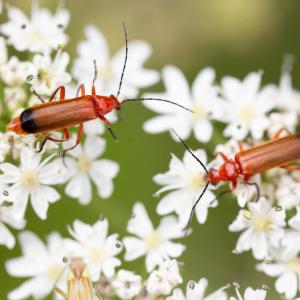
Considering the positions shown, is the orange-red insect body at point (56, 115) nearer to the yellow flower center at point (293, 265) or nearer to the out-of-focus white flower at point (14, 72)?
the out-of-focus white flower at point (14, 72)

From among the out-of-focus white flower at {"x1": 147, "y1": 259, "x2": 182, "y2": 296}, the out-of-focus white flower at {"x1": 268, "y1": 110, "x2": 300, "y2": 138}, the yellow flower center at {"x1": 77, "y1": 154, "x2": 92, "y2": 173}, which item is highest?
the out-of-focus white flower at {"x1": 268, "y1": 110, "x2": 300, "y2": 138}

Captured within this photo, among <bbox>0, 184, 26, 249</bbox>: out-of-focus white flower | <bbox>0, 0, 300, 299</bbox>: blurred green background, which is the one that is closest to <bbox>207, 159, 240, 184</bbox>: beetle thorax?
<bbox>0, 184, 26, 249</bbox>: out-of-focus white flower

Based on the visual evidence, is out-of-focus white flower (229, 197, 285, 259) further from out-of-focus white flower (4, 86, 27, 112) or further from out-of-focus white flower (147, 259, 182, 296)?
out-of-focus white flower (4, 86, 27, 112)

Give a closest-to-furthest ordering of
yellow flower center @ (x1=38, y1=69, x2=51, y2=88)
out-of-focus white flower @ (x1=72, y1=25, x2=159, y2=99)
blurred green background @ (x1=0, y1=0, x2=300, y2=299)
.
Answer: yellow flower center @ (x1=38, y1=69, x2=51, y2=88) → out-of-focus white flower @ (x1=72, y1=25, x2=159, y2=99) → blurred green background @ (x1=0, y1=0, x2=300, y2=299)

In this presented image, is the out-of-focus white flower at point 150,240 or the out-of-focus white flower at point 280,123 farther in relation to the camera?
the out-of-focus white flower at point 280,123

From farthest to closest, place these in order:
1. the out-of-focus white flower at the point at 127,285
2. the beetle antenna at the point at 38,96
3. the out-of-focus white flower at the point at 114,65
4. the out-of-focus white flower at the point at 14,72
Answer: the out-of-focus white flower at the point at 114,65 < the out-of-focus white flower at the point at 14,72 < the beetle antenna at the point at 38,96 < the out-of-focus white flower at the point at 127,285

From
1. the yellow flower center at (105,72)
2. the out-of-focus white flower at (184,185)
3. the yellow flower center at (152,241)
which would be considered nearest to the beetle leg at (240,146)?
the out-of-focus white flower at (184,185)

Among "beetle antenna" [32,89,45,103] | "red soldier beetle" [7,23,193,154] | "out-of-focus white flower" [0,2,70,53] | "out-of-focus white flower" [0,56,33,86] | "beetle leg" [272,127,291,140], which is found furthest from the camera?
"out-of-focus white flower" [0,2,70,53]

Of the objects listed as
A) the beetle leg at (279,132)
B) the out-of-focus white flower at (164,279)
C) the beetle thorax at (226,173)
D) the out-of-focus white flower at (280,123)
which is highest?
the out-of-focus white flower at (280,123)
